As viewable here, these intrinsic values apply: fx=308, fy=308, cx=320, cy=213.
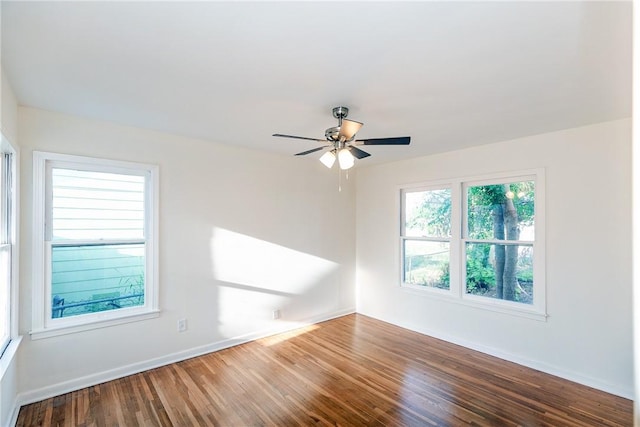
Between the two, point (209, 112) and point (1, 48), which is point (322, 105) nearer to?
point (209, 112)

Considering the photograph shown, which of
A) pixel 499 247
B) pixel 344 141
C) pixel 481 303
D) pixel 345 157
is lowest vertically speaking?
pixel 481 303

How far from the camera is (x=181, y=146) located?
3.50 metres

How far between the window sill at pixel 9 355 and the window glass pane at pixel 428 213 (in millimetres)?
4371

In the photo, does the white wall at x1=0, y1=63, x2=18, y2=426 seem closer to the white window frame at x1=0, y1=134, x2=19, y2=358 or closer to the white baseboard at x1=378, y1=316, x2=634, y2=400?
the white window frame at x1=0, y1=134, x2=19, y2=358

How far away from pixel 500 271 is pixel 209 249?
3.48 m

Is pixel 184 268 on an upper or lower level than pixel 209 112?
lower

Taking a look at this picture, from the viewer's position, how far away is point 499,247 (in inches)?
145

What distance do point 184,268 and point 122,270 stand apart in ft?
1.95

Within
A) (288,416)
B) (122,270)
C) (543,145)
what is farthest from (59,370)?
(543,145)


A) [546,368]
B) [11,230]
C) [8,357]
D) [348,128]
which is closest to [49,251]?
[11,230]

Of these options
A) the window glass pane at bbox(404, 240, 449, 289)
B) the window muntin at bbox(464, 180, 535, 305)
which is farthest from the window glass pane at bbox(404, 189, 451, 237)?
the window muntin at bbox(464, 180, 535, 305)

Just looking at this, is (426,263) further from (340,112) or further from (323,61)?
(323,61)

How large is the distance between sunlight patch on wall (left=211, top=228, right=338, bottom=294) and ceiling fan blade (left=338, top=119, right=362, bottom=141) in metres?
2.11

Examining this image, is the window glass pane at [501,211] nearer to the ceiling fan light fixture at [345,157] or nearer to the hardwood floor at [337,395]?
the hardwood floor at [337,395]
